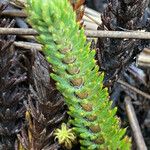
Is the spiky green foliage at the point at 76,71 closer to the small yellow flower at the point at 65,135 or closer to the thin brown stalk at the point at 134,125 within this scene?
the small yellow flower at the point at 65,135

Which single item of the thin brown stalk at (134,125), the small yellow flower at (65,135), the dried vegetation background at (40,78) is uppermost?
the dried vegetation background at (40,78)

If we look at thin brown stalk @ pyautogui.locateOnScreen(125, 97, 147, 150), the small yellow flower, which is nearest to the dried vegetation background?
the small yellow flower

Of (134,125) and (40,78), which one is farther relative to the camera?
(134,125)

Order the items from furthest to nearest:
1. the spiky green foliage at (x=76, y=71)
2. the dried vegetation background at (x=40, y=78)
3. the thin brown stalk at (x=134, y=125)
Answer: the thin brown stalk at (x=134, y=125), the dried vegetation background at (x=40, y=78), the spiky green foliage at (x=76, y=71)

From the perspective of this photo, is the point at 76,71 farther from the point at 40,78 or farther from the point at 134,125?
the point at 134,125

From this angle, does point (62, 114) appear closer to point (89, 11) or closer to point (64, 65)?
point (64, 65)

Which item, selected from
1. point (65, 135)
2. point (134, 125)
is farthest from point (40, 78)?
point (134, 125)

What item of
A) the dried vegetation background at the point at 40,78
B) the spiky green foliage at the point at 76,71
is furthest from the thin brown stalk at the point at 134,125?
the spiky green foliage at the point at 76,71
